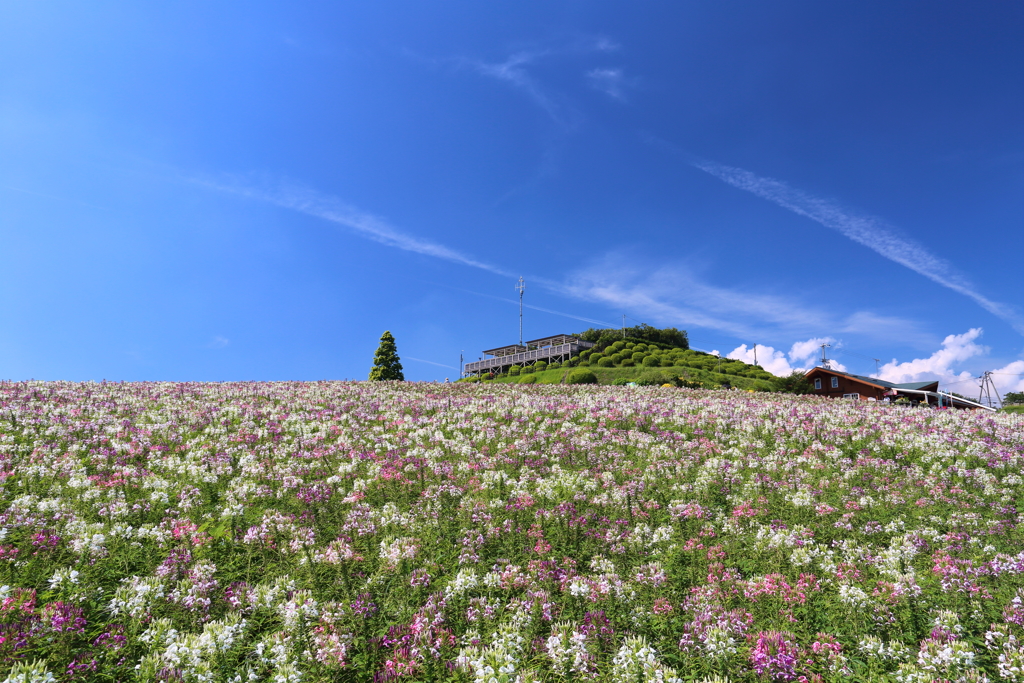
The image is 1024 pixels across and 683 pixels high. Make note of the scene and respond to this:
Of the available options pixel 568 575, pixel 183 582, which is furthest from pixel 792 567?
pixel 183 582

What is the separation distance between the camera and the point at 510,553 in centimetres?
870

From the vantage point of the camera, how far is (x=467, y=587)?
24.9 ft

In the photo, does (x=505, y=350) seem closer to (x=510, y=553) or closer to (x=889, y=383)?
(x=889, y=383)

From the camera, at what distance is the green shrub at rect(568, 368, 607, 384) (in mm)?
47656

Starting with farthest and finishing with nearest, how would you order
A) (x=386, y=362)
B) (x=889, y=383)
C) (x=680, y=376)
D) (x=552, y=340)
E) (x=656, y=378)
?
1. (x=552, y=340)
2. (x=889, y=383)
3. (x=386, y=362)
4. (x=680, y=376)
5. (x=656, y=378)

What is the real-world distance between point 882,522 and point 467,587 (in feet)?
24.7

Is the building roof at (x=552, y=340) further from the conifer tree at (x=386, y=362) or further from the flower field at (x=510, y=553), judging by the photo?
the flower field at (x=510, y=553)

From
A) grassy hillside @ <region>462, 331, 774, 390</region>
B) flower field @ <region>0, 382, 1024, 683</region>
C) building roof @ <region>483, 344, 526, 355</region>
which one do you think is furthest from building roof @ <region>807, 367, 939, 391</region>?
flower field @ <region>0, 382, 1024, 683</region>

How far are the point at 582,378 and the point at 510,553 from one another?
41.2 meters

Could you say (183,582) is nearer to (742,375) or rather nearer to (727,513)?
(727,513)

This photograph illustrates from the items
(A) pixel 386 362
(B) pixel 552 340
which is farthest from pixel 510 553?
(B) pixel 552 340

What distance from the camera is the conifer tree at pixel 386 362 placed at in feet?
181

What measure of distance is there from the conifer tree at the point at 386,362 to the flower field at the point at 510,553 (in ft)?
129

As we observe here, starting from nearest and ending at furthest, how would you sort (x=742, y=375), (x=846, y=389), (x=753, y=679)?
1. (x=753, y=679)
2. (x=742, y=375)
3. (x=846, y=389)
